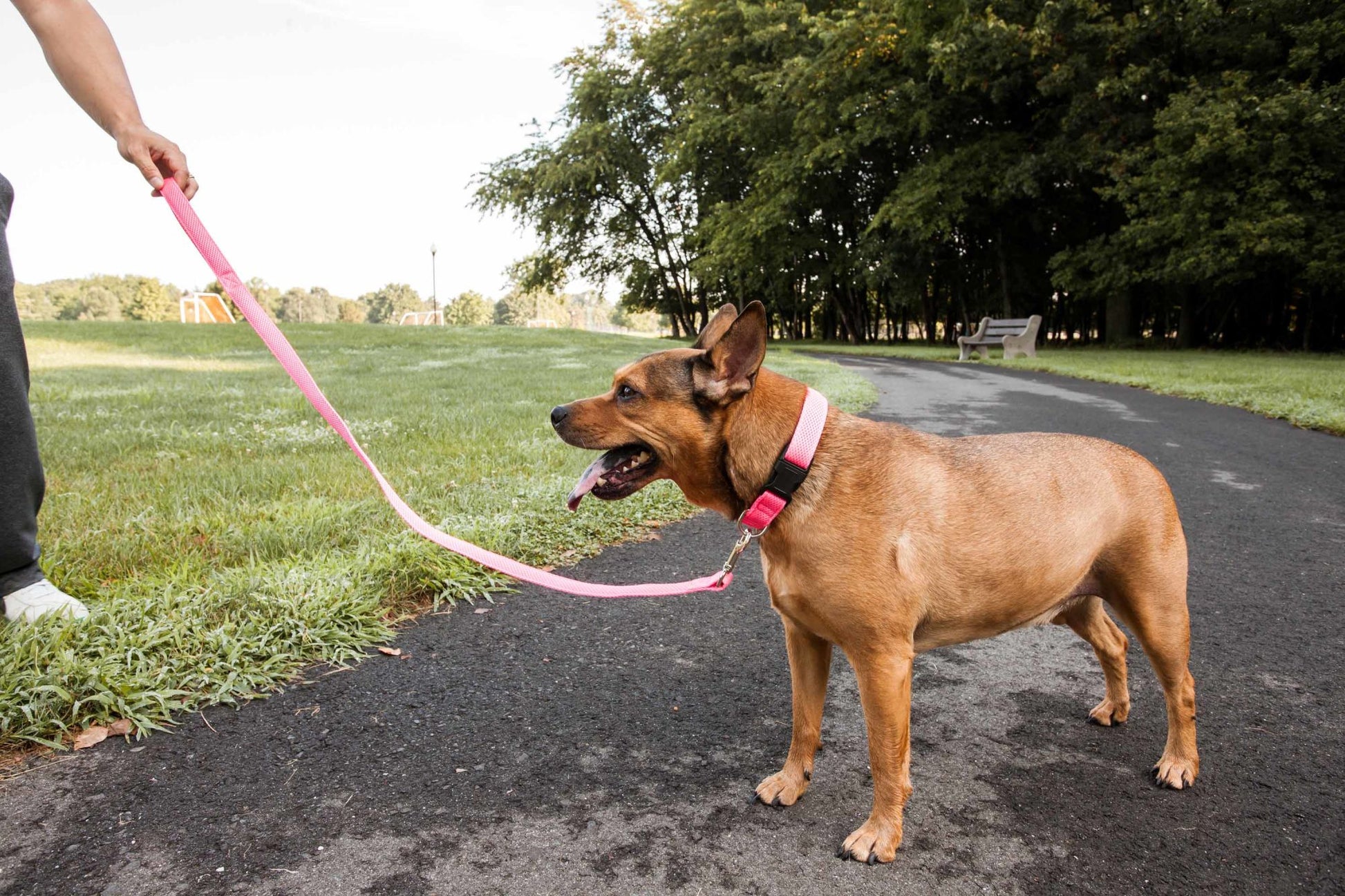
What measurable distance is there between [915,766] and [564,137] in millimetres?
48248

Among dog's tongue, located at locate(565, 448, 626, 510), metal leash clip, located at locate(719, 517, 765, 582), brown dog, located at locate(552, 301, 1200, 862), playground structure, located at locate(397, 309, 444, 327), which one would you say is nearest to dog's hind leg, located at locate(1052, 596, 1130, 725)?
brown dog, located at locate(552, 301, 1200, 862)

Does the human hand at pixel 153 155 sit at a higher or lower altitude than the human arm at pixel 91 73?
lower

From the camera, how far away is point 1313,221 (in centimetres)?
2161

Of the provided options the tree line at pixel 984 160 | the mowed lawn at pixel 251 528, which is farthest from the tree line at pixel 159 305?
the mowed lawn at pixel 251 528

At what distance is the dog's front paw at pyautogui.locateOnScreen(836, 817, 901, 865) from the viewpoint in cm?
246

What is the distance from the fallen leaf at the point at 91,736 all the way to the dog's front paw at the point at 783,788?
7.81ft

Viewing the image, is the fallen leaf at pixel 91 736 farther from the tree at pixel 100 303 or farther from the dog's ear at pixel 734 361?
the tree at pixel 100 303

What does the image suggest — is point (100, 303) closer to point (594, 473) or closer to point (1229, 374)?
point (1229, 374)

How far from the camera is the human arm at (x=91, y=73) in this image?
3.28 m

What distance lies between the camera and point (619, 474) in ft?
9.57

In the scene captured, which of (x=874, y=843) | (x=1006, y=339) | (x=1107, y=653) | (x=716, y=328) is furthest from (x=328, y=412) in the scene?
(x=1006, y=339)

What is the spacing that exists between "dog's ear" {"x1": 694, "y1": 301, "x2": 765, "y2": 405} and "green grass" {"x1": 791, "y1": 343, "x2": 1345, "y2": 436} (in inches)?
423

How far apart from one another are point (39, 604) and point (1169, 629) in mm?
4670

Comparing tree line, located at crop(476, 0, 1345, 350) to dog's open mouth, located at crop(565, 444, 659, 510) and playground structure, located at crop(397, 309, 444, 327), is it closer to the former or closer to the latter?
playground structure, located at crop(397, 309, 444, 327)
